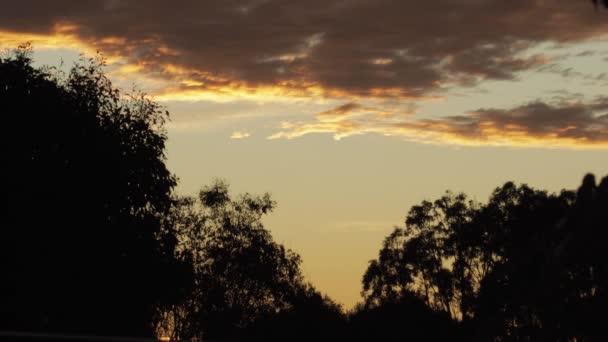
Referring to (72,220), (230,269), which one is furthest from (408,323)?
(72,220)

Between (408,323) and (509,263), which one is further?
(408,323)

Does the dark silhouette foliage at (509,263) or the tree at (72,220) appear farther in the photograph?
the tree at (72,220)

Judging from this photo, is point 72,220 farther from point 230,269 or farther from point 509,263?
point 230,269

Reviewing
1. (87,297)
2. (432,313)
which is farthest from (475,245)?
(87,297)

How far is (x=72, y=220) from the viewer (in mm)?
41000

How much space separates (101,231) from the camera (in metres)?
41.6

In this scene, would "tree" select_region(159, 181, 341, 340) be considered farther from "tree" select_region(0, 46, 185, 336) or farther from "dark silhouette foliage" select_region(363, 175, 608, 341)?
"tree" select_region(0, 46, 185, 336)

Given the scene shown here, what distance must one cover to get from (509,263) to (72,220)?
64.4 feet

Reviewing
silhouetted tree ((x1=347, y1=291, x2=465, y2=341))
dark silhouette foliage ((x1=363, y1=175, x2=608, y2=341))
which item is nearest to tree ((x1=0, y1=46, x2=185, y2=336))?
dark silhouette foliage ((x1=363, y1=175, x2=608, y2=341))

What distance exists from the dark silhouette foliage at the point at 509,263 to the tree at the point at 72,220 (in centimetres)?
1668

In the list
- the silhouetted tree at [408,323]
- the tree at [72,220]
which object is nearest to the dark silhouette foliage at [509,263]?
the silhouetted tree at [408,323]

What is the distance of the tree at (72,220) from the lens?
132 ft

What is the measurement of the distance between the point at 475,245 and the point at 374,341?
12.4 metres

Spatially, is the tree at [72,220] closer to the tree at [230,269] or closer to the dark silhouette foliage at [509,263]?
the dark silhouette foliage at [509,263]
